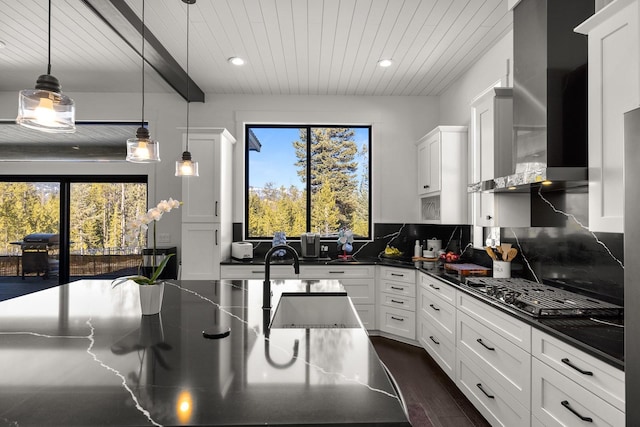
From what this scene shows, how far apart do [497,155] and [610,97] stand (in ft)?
3.59

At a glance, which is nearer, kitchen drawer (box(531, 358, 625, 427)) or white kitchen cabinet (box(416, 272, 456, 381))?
kitchen drawer (box(531, 358, 625, 427))

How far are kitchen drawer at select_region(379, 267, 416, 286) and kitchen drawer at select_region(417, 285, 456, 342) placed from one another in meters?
0.15

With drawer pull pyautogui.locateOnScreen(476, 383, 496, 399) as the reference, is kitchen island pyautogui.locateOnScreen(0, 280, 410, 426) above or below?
above

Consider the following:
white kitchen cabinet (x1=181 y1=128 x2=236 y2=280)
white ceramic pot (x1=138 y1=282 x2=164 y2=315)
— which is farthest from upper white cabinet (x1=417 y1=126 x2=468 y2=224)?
white ceramic pot (x1=138 y1=282 x2=164 y2=315)

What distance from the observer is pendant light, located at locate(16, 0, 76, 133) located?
130cm

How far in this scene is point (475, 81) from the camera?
11.6 ft

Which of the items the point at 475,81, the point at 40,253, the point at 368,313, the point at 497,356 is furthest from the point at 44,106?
the point at 40,253

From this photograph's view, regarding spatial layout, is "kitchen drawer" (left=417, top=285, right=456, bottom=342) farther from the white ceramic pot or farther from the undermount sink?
the white ceramic pot

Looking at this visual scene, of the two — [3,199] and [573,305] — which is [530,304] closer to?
[573,305]

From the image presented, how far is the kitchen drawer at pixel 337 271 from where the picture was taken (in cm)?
395

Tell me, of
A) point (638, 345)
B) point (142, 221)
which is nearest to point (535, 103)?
point (638, 345)

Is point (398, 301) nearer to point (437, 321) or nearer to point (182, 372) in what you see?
point (437, 321)

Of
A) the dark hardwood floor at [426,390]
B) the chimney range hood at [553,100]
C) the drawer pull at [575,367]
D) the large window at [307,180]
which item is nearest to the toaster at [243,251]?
the large window at [307,180]

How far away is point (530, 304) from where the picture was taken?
186cm
